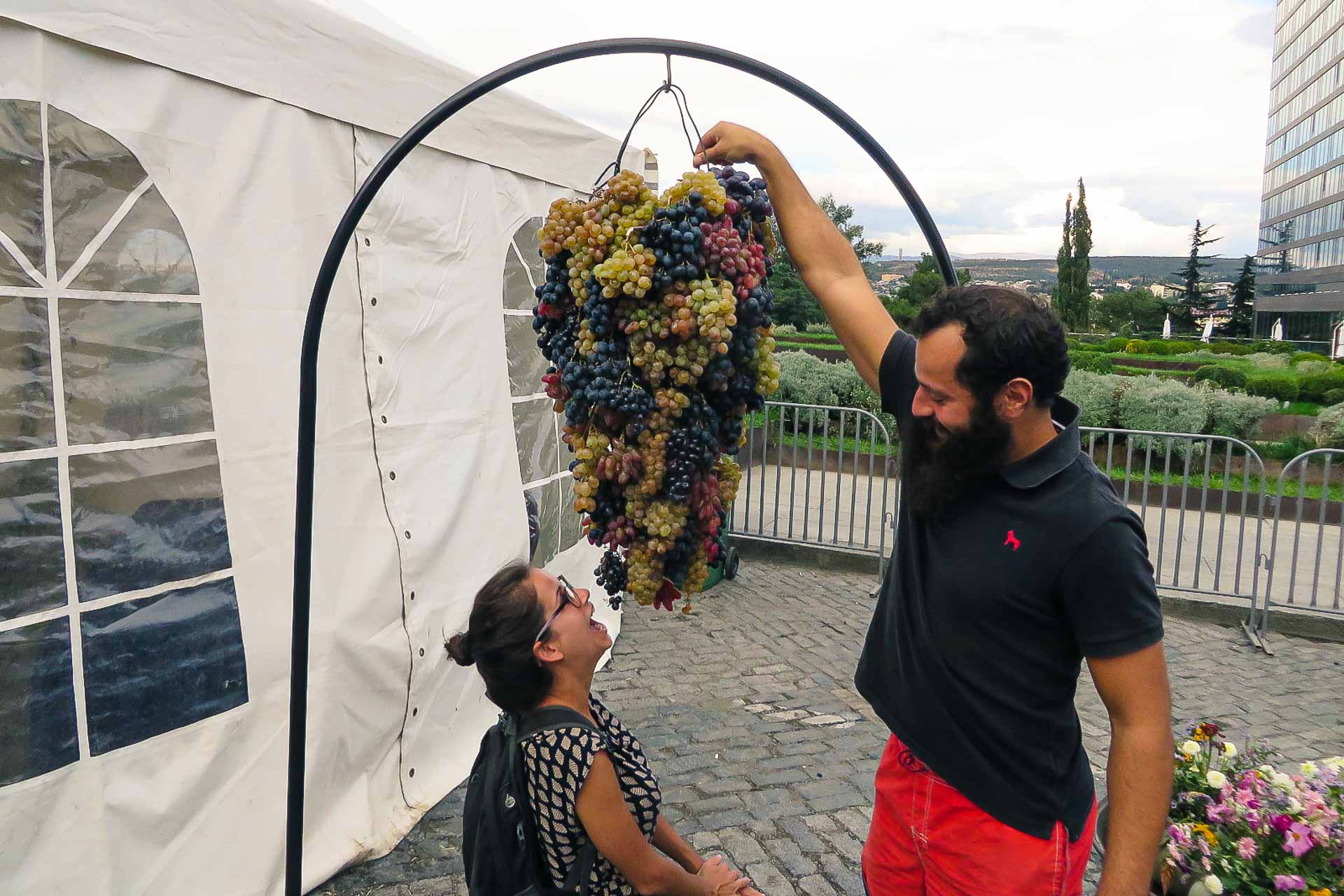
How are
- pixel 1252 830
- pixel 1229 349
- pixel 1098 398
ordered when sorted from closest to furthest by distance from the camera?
pixel 1252 830 → pixel 1098 398 → pixel 1229 349

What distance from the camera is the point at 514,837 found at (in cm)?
204

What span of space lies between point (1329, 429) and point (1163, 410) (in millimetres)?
2259

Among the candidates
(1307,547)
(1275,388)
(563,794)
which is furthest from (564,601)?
(1275,388)

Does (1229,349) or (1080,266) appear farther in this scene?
(1080,266)

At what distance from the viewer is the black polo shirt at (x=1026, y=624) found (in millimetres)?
1742

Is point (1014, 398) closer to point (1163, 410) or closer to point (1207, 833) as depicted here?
point (1207, 833)

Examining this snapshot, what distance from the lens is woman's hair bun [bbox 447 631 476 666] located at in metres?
2.14

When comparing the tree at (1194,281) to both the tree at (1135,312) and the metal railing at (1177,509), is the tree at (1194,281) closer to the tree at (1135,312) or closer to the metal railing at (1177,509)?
the tree at (1135,312)

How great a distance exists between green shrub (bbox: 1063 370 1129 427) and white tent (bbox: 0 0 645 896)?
456 inches

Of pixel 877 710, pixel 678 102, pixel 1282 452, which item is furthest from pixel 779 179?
pixel 1282 452

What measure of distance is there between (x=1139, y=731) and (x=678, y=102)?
175 cm

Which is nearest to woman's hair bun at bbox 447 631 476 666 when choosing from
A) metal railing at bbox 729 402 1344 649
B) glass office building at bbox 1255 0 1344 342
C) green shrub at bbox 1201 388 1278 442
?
metal railing at bbox 729 402 1344 649

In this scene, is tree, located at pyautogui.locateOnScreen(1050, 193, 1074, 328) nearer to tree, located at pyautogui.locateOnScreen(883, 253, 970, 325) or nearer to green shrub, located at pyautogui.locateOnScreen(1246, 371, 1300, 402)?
tree, located at pyautogui.locateOnScreen(883, 253, 970, 325)

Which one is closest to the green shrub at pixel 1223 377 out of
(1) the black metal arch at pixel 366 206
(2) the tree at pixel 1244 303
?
(1) the black metal arch at pixel 366 206
